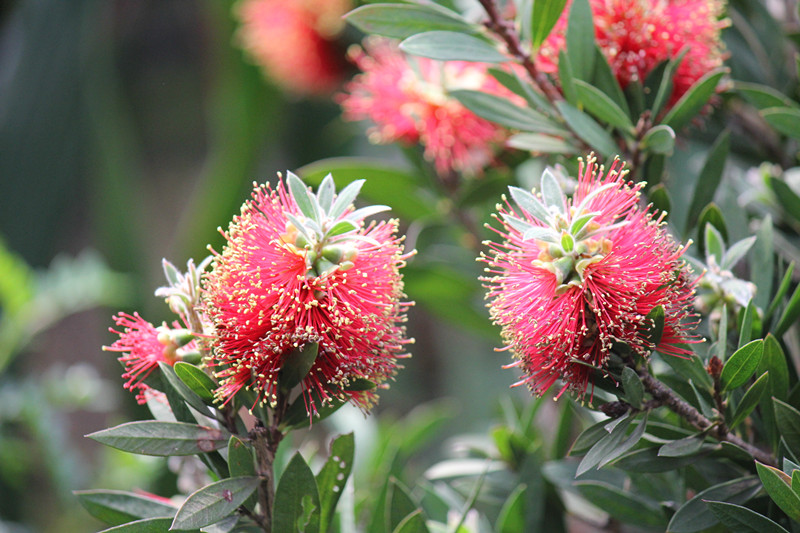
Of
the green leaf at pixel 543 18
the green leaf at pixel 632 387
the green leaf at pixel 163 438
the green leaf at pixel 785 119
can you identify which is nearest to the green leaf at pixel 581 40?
the green leaf at pixel 543 18

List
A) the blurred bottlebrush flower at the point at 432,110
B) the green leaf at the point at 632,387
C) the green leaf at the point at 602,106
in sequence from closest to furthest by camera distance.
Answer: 1. the green leaf at the point at 632,387
2. the green leaf at the point at 602,106
3. the blurred bottlebrush flower at the point at 432,110

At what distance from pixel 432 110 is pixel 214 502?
1.52 feet

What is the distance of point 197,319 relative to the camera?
415mm

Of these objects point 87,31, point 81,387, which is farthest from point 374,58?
point 87,31

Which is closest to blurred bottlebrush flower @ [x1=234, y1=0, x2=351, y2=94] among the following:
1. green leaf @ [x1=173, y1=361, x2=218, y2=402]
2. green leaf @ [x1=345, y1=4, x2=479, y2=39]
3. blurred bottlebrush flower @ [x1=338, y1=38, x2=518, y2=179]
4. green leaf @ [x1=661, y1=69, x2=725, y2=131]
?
blurred bottlebrush flower @ [x1=338, y1=38, x2=518, y2=179]

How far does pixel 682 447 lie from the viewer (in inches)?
15.4

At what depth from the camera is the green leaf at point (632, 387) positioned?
351mm

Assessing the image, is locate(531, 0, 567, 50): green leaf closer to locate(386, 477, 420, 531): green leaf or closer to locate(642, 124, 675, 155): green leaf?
locate(642, 124, 675, 155): green leaf

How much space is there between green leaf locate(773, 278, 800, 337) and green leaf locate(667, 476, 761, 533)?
94 millimetres

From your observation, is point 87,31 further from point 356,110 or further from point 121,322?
point 121,322

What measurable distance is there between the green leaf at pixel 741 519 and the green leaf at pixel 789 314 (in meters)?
0.12

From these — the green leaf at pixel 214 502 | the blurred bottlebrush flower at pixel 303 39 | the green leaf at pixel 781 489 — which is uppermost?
the blurred bottlebrush flower at pixel 303 39

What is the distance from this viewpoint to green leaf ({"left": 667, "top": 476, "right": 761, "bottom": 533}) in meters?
0.40

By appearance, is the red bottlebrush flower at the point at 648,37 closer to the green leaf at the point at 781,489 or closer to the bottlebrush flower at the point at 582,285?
the bottlebrush flower at the point at 582,285
